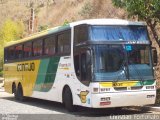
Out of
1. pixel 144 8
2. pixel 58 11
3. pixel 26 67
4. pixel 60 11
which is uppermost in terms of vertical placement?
pixel 58 11

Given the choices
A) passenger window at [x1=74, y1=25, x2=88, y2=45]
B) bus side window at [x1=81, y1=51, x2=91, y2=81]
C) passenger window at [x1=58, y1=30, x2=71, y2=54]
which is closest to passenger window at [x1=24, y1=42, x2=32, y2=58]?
passenger window at [x1=58, y1=30, x2=71, y2=54]

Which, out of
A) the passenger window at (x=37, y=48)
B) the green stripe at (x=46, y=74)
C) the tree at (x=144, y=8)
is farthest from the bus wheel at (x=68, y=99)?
the tree at (x=144, y=8)

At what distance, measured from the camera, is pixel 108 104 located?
49.2ft

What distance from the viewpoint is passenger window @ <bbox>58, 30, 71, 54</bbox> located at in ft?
55.5

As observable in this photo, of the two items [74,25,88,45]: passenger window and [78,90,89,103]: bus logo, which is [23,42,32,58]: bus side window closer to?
[74,25,88,45]: passenger window

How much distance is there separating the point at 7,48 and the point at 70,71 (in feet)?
35.7

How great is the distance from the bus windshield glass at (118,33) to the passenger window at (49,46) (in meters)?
3.35

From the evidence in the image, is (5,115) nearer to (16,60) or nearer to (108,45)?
(108,45)

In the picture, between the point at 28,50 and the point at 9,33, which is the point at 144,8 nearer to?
the point at 28,50

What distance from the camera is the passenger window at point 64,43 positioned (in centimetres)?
1692

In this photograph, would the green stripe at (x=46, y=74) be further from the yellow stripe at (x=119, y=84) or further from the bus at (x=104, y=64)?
the yellow stripe at (x=119, y=84)

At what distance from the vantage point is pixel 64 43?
17375 mm

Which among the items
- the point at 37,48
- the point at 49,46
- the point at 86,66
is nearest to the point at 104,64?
the point at 86,66

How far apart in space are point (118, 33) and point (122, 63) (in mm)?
1204
